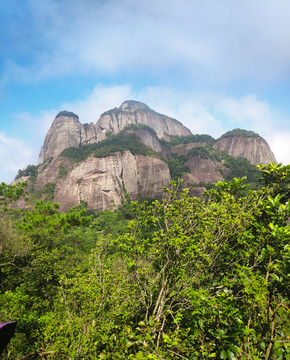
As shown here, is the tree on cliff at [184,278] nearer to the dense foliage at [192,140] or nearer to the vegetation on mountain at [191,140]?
the vegetation on mountain at [191,140]

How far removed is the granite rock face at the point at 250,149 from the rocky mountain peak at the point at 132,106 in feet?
195

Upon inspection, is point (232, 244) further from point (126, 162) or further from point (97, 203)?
point (126, 162)

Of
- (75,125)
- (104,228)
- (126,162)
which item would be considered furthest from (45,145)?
(104,228)

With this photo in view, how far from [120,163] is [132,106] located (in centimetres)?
7539

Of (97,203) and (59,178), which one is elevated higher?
(59,178)

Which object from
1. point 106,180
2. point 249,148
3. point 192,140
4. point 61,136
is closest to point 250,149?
point 249,148

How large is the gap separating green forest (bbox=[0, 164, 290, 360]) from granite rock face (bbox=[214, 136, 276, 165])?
3367 inches

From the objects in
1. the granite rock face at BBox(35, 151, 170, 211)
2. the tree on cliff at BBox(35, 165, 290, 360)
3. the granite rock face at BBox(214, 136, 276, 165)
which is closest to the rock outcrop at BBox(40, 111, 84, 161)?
the granite rock face at BBox(35, 151, 170, 211)

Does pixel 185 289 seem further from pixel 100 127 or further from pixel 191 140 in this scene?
pixel 191 140

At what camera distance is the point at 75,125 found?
90438 mm

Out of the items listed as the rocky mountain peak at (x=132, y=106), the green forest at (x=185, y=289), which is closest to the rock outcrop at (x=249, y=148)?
the rocky mountain peak at (x=132, y=106)

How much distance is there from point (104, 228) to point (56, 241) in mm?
28466

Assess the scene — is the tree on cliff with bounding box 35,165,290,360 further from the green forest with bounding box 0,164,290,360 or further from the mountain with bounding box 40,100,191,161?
the mountain with bounding box 40,100,191,161

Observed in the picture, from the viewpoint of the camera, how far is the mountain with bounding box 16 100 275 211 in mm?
57031
